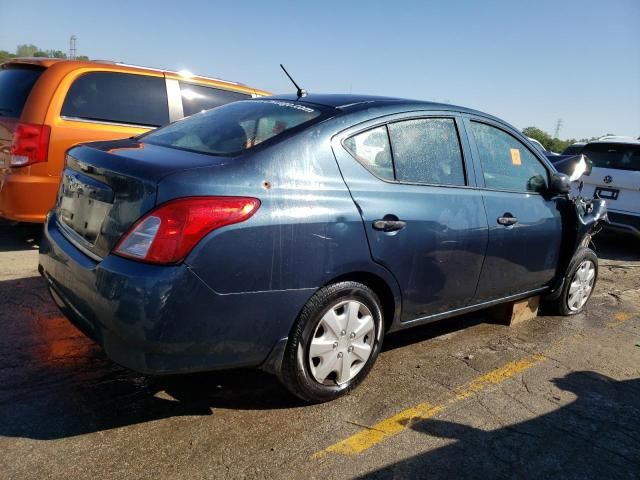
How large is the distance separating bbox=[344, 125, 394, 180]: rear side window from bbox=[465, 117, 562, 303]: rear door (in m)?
0.81

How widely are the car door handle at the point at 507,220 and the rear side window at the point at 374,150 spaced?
100 cm

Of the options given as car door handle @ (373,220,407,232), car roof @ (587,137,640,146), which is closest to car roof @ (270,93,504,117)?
car door handle @ (373,220,407,232)

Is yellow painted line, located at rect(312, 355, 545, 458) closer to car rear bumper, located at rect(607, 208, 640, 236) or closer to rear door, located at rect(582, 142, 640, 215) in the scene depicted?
car rear bumper, located at rect(607, 208, 640, 236)

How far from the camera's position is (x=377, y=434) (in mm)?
2670

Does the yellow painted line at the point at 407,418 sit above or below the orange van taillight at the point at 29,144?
below

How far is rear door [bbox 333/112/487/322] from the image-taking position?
2.86 meters

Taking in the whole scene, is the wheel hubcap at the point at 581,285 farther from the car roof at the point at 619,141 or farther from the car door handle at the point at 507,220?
the car roof at the point at 619,141

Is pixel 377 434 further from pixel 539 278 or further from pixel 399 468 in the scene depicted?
pixel 539 278

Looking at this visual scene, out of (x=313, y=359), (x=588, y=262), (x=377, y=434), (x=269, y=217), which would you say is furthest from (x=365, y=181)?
(x=588, y=262)

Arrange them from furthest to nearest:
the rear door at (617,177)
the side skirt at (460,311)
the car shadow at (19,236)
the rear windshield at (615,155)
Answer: the rear windshield at (615,155), the rear door at (617,177), the car shadow at (19,236), the side skirt at (460,311)

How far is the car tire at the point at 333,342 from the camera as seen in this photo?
2.65 meters

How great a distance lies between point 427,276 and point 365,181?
713 mm

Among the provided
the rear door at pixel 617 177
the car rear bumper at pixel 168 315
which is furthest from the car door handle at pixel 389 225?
the rear door at pixel 617 177

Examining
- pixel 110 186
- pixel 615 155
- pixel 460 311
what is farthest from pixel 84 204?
pixel 615 155
